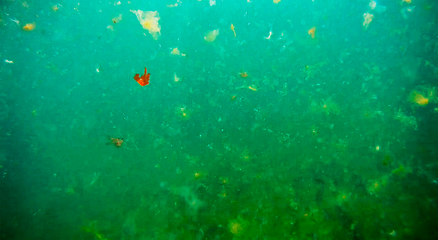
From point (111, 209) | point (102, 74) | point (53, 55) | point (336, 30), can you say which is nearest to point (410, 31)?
point (336, 30)

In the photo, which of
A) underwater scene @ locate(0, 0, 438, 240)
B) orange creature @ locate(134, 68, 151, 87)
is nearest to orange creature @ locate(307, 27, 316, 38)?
underwater scene @ locate(0, 0, 438, 240)

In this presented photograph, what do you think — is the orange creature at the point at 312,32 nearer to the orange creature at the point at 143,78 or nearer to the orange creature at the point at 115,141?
the orange creature at the point at 143,78

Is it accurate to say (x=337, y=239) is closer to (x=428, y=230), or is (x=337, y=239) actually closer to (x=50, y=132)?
(x=428, y=230)

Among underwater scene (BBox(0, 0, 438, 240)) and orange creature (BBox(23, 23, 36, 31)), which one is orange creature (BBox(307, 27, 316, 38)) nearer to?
underwater scene (BBox(0, 0, 438, 240))

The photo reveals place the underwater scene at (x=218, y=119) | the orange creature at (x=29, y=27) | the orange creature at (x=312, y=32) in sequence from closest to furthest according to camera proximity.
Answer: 1. the underwater scene at (x=218, y=119)
2. the orange creature at (x=29, y=27)
3. the orange creature at (x=312, y=32)

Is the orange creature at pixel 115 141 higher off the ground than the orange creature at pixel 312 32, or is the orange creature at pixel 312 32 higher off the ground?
the orange creature at pixel 312 32

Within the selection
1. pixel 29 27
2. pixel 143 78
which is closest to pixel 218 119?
pixel 143 78

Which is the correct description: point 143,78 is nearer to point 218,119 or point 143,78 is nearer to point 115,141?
point 115,141

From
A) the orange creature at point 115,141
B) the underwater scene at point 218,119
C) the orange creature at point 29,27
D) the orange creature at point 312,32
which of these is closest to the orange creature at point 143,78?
the underwater scene at point 218,119
